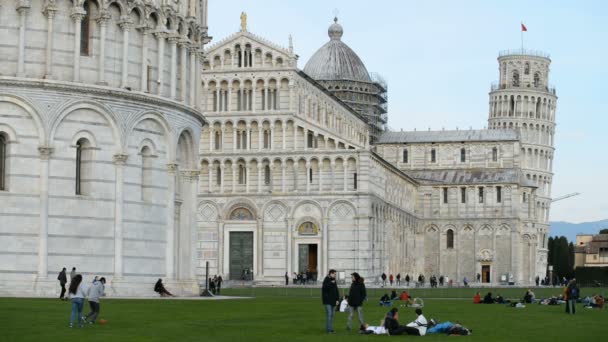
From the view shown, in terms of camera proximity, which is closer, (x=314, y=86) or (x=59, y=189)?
(x=59, y=189)

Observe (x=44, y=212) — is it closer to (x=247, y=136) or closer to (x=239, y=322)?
(x=239, y=322)

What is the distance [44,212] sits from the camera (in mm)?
47062

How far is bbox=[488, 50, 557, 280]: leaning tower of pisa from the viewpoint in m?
140

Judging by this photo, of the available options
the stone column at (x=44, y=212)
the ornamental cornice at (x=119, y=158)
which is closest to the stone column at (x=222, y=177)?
the ornamental cornice at (x=119, y=158)

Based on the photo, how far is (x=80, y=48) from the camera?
48531mm

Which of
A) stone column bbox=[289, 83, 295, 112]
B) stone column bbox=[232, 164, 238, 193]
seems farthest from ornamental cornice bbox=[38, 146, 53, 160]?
stone column bbox=[232, 164, 238, 193]

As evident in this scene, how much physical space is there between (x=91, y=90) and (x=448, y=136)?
290ft

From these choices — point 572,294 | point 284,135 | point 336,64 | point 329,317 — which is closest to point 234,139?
point 284,135

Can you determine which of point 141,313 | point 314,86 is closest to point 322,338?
point 141,313

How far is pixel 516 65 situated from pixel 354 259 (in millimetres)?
56994

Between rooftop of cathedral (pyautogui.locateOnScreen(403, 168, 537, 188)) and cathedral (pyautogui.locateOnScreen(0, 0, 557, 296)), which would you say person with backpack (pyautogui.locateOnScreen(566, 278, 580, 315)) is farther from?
rooftop of cathedral (pyautogui.locateOnScreen(403, 168, 537, 188))

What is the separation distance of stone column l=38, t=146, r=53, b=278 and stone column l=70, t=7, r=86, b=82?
324 centimetres

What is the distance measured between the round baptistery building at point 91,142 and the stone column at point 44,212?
1.5 inches

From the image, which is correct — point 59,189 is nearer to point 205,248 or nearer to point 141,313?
point 141,313
